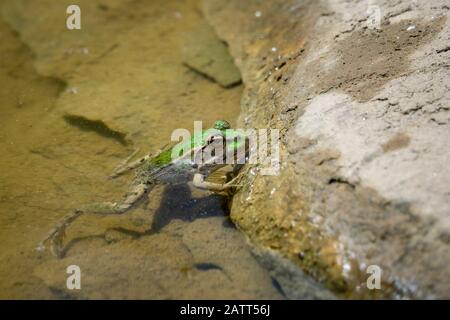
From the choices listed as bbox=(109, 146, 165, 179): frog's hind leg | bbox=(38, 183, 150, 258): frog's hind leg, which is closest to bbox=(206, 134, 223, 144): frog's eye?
bbox=(109, 146, 165, 179): frog's hind leg

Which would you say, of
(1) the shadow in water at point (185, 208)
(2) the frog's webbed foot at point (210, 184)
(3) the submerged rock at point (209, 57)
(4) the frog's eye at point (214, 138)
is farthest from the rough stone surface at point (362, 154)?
(3) the submerged rock at point (209, 57)

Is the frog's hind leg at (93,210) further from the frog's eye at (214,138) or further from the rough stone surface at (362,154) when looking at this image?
the rough stone surface at (362,154)

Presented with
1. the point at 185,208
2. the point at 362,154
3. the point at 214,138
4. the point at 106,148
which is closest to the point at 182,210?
the point at 185,208

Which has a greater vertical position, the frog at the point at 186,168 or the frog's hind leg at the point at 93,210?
the frog at the point at 186,168

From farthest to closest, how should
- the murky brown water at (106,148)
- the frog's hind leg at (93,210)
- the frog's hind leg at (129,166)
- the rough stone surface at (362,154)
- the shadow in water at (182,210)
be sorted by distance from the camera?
the frog's hind leg at (129,166) < the shadow in water at (182,210) < the frog's hind leg at (93,210) < the murky brown water at (106,148) < the rough stone surface at (362,154)

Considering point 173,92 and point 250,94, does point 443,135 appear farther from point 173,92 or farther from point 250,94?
point 173,92

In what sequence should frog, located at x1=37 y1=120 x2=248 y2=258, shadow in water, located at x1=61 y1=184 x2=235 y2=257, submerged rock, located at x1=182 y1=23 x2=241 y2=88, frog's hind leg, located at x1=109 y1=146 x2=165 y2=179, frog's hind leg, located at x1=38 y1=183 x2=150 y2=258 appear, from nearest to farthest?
1. frog's hind leg, located at x1=38 y1=183 x2=150 y2=258
2. shadow in water, located at x1=61 y1=184 x2=235 y2=257
3. frog, located at x1=37 y1=120 x2=248 y2=258
4. frog's hind leg, located at x1=109 y1=146 x2=165 y2=179
5. submerged rock, located at x1=182 y1=23 x2=241 y2=88

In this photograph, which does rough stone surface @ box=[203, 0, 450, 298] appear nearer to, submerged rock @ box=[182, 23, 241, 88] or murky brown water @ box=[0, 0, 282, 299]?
murky brown water @ box=[0, 0, 282, 299]
